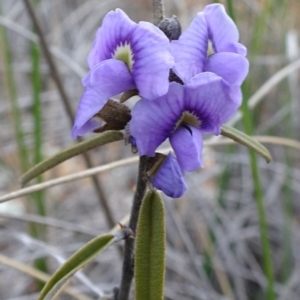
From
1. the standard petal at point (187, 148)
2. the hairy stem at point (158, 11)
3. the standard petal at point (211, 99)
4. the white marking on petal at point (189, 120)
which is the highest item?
the hairy stem at point (158, 11)

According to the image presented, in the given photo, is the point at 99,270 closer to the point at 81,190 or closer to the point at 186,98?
the point at 81,190

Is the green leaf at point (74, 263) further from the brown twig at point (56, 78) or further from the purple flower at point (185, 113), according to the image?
the brown twig at point (56, 78)

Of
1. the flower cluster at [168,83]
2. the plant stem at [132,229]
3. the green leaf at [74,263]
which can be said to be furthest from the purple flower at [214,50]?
the green leaf at [74,263]

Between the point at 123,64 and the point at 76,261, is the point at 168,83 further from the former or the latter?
the point at 76,261

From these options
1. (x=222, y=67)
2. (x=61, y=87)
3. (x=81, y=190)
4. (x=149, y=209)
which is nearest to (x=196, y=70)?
(x=222, y=67)

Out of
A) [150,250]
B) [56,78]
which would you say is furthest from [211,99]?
[56,78]

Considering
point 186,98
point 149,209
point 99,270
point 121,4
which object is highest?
point 121,4
